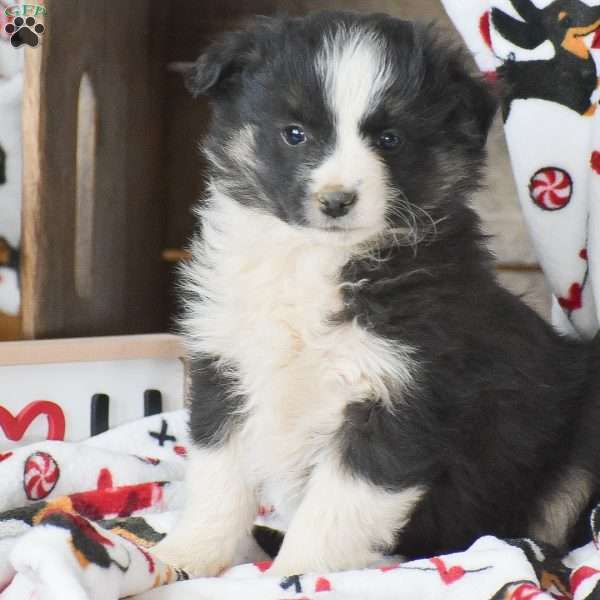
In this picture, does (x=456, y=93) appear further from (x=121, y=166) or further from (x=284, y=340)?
(x=121, y=166)

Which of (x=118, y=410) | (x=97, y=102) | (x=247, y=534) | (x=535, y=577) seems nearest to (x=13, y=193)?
(x=97, y=102)

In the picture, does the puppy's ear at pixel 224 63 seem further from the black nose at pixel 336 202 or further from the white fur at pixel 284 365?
the black nose at pixel 336 202

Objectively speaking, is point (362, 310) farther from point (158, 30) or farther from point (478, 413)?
point (158, 30)

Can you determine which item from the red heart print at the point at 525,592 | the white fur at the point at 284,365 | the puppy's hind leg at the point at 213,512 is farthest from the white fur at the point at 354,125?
the red heart print at the point at 525,592

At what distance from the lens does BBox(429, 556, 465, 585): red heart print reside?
1.75m

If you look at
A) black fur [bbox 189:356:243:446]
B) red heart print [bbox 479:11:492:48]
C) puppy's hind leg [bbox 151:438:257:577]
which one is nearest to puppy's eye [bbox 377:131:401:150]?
black fur [bbox 189:356:243:446]

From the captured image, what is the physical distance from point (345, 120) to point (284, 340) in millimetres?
441

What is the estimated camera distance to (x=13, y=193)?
111 inches

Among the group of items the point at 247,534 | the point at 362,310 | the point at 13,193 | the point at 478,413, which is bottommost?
the point at 247,534

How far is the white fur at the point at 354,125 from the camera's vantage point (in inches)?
71.3

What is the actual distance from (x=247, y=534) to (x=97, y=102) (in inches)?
61.3

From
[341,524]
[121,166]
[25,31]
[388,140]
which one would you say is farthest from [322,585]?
[121,166]

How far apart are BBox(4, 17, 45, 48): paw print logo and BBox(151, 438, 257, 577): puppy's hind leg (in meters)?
1.29

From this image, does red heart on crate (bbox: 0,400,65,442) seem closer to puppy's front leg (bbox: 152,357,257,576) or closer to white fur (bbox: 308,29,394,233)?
puppy's front leg (bbox: 152,357,257,576)
